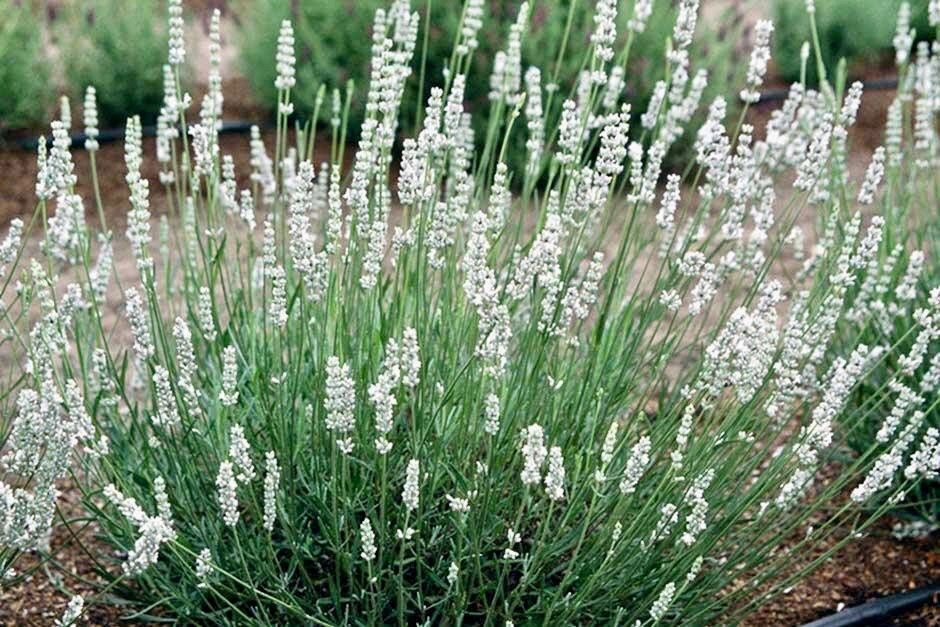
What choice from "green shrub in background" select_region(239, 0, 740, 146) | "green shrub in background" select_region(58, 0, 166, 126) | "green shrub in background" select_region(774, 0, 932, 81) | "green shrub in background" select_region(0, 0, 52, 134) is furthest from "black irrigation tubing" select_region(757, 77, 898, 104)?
"green shrub in background" select_region(0, 0, 52, 134)

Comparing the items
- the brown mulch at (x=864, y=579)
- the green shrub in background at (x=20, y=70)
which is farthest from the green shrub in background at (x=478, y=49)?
the brown mulch at (x=864, y=579)

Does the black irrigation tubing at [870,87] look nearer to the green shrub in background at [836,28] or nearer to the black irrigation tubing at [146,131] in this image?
the black irrigation tubing at [146,131]

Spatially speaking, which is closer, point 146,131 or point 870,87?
point 146,131

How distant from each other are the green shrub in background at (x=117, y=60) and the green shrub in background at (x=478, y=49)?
0.56m

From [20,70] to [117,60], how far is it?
0.50 m

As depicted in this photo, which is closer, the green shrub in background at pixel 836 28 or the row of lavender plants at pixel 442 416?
the row of lavender plants at pixel 442 416

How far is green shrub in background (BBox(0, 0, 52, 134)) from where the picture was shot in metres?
6.43

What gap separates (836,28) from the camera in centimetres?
816

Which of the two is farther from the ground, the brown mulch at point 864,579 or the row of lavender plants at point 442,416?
the row of lavender plants at point 442,416

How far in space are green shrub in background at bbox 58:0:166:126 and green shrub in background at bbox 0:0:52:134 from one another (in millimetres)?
168

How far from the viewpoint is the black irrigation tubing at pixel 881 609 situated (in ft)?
10.4

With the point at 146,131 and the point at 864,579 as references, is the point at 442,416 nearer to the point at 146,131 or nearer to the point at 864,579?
the point at 864,579

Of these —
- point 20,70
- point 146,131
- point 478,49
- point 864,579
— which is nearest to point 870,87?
point 478,49

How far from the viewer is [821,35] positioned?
8.12 metres
